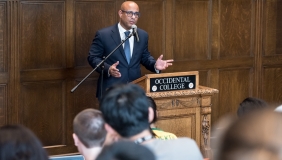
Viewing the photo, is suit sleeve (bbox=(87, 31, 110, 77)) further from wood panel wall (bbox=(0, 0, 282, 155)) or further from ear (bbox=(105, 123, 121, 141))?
ear (bbox=(105, 123, 121, 141))

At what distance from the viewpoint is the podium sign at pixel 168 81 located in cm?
487

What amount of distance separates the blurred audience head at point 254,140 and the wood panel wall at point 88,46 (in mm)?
4988

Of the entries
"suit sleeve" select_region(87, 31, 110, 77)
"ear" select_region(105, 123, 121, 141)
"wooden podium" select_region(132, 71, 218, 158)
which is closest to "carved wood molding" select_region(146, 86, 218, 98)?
"wooden podium" select_region(132, 71, 218, 158)

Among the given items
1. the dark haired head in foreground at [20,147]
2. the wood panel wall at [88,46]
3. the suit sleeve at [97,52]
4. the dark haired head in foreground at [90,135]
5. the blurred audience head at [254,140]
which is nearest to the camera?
the blurred audience head at [254,140]

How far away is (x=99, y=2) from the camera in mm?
6039

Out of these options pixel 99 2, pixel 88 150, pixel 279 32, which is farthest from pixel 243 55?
pixel 88 150

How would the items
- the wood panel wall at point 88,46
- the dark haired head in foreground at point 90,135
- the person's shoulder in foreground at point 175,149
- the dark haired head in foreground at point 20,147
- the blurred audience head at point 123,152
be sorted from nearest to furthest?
1. the blurred audience head at point 123,152
2. the dark haired head in foreground at point 20,147
3. the person's shoulder in foreground at point 175,149
4. the dark haired head in foreground at point 90,135
5. the wood panel wall at point 88,46

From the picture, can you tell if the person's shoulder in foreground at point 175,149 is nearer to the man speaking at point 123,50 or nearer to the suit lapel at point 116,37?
the man speaking at point 123,50

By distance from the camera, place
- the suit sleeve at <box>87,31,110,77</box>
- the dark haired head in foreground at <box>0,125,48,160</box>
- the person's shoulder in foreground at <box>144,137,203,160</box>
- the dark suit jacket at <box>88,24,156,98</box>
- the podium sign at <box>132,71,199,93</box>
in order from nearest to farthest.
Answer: the dark haired head in foreground at <box>0,125,48,160</box>, the person's shoulder in foreground at <box>144,137,203,160</box>, the podium sign at <box>132,71,199,93</box>, the suit sleeve at <box>87,31,110,77</box>, the dark suit jacket at <box>88,24,156,98</box>

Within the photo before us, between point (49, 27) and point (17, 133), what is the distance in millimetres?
4265

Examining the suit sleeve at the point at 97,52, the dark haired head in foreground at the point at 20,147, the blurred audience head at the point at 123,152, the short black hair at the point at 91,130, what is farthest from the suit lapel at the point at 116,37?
the blurred audience head at the point at 123,152

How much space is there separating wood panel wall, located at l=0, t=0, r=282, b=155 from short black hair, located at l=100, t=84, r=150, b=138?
3.76m

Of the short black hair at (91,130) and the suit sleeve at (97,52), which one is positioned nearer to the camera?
the short black hair at (91,130)

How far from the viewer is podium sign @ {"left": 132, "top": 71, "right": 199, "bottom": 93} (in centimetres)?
487
